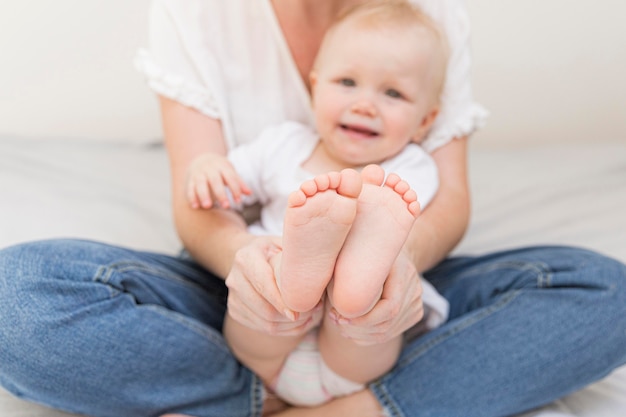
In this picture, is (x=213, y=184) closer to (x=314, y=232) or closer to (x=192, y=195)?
(x=192, y=195)

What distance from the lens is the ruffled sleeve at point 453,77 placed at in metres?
1.17

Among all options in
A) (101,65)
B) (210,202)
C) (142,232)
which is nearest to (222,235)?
(210,202)

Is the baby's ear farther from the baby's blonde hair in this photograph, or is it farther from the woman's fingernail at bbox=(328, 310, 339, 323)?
the woman's fingernail at bbox=(328, 310, 339, 323)

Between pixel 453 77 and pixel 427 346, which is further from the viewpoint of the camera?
pixel 453 77

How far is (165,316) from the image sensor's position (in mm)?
934

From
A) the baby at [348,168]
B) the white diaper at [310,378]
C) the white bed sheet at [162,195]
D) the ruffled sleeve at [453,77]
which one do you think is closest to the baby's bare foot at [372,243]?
the baby at [348,168]

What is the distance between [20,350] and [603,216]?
3.47ft

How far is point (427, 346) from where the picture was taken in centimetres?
98

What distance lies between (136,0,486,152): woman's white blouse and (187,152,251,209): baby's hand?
0.18m

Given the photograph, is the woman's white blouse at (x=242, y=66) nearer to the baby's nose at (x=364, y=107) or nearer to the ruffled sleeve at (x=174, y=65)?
the ruffled sleeve at (x=174, y=65)

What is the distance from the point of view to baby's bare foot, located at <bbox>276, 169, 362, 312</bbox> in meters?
0.67

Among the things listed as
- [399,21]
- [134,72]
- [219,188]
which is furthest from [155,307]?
[134,72]

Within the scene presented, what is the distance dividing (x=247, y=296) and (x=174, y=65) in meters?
0.46

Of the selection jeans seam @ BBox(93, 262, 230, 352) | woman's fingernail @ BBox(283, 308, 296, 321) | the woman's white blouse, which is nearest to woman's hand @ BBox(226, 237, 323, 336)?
woman's fingernail @ BBox(283, 308, 296, 321)
